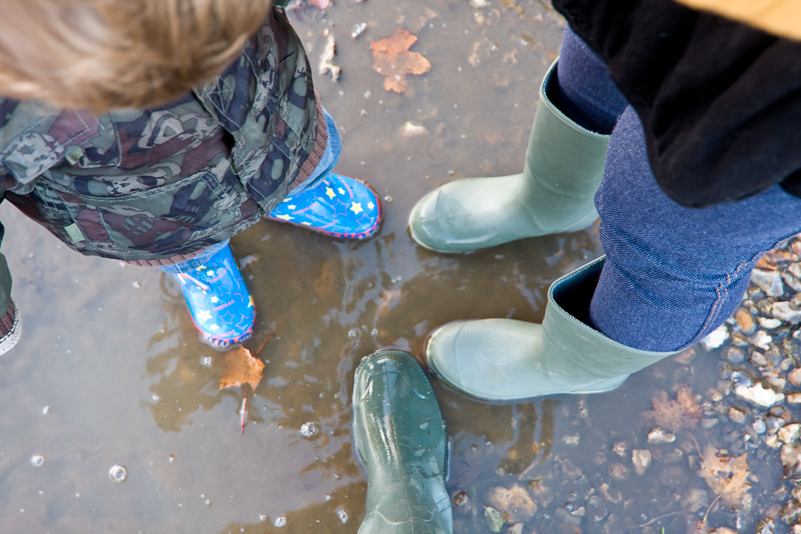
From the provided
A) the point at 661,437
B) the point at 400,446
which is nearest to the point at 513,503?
the point at 400,446

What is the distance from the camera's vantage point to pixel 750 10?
0.34 meters

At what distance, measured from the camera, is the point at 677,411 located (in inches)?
57.1

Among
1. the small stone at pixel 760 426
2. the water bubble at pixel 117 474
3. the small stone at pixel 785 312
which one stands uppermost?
the small stone at pixel 785 312

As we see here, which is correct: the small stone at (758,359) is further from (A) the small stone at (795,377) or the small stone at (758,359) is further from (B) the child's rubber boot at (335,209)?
(B) the child's rubber boot at (335,209)

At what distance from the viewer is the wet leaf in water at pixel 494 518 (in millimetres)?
1388

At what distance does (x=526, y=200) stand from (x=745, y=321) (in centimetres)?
79

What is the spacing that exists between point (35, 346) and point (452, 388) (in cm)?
135

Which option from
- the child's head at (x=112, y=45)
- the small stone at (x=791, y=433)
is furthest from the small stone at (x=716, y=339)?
the child's head at (x=112, y=45)

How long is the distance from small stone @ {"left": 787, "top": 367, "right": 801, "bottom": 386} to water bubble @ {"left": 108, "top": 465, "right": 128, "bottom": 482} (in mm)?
2035

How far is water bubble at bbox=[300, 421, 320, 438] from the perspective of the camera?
1483 mm

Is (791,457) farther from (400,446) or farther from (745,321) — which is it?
(400,446)

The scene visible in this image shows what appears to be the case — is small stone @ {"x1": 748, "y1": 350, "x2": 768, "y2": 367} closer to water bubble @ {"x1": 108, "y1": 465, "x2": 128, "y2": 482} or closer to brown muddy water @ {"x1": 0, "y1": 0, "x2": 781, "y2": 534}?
brown muddy water @ {"x1": 0, "y1": 0, "x2": 781, "y2": 534}

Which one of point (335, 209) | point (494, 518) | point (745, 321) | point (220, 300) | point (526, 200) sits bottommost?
point (494, 518)

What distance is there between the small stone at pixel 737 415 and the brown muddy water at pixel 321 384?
0.22ft
